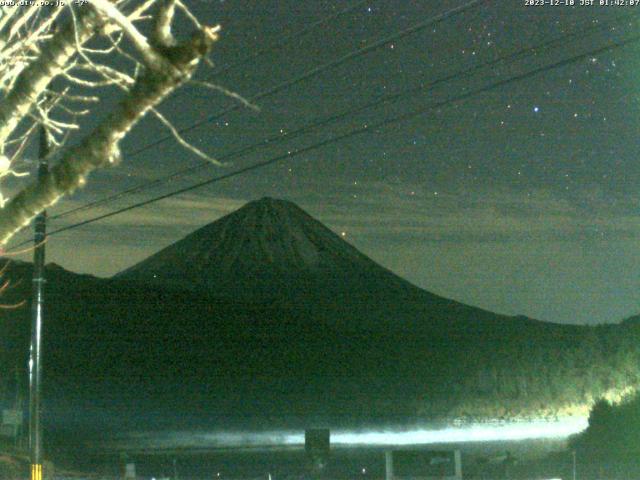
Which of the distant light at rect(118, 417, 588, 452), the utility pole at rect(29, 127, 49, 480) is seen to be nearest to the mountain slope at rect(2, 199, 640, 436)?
the distant light at rect(118, 417, 588, 452)

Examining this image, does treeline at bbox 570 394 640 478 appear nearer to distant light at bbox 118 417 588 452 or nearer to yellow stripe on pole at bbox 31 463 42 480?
yellow stripe on pole at bbox 31 463 42 480

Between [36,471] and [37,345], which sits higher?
[37,345]

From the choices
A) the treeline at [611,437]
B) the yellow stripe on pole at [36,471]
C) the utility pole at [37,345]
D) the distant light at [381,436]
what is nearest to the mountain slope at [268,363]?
the distant light at [381,436]

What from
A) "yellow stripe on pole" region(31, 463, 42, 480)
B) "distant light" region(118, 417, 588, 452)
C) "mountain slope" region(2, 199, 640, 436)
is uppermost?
"mountain slope" region(2, 199, 640, 436)

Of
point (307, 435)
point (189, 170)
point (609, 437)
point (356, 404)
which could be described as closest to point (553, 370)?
point (356, 404)

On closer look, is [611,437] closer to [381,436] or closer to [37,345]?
[37,345]

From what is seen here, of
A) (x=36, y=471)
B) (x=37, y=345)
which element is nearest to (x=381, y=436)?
(x=37, y=345)

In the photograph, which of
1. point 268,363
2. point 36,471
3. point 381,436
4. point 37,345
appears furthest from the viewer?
point 268,363

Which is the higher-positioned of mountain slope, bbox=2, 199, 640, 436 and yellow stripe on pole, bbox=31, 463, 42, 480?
mountain slope, bbox=2, 199, 640, 436

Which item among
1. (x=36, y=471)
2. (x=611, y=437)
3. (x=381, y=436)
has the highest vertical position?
(x=381, y=436)
